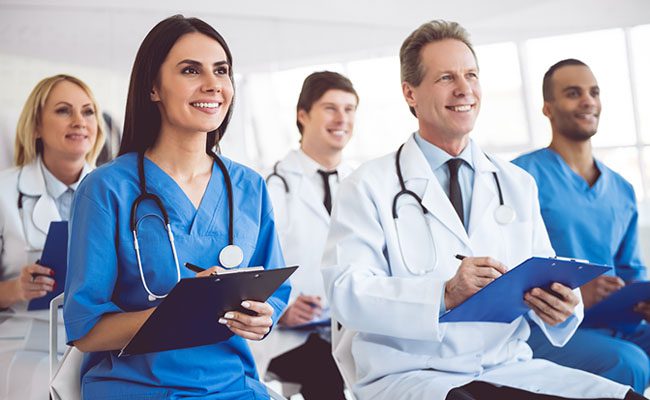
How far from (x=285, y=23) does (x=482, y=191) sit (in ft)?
8.01

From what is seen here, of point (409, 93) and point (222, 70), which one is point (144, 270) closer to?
point (222, 70)

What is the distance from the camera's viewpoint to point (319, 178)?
3061 mm

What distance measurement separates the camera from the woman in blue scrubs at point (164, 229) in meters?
1.42

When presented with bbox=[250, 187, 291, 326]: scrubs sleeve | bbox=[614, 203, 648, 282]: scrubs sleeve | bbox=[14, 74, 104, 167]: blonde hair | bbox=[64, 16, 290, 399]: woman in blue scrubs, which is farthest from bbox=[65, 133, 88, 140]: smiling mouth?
bbox=[614, 203, 648, 282]: scrubs sleeve

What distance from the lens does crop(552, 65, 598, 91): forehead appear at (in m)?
2.77

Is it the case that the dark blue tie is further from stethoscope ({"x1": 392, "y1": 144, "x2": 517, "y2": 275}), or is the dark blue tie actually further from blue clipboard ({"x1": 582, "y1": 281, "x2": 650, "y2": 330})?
blue clipboard ({"x1": 582, "y1": 281, "x2": 650, "y2": 330})

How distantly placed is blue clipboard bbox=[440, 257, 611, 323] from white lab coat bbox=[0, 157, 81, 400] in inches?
52.4

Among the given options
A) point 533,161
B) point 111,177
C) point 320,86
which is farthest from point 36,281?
point 533,161

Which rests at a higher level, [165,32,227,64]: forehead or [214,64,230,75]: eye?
[165,32,227,64]: forehead

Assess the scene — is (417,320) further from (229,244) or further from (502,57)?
(502,57)

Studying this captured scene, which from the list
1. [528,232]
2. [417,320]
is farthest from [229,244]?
[528,232]

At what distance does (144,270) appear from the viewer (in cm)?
146

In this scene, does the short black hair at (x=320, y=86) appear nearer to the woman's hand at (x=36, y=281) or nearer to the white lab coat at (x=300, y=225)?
the white lab coat at (x=300, y=225)

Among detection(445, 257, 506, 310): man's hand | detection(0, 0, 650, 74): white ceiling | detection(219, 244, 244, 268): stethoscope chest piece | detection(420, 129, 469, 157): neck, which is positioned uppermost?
detection(0, 0, 650, 74): white ceiling
